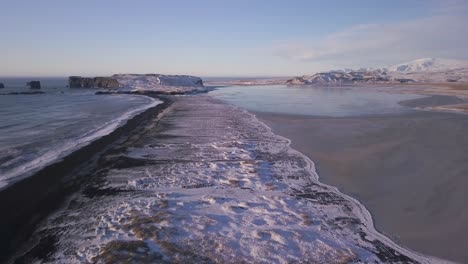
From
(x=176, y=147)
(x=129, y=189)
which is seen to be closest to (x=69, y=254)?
(x=129, y=189)

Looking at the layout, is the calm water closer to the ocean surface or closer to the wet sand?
the wet sand

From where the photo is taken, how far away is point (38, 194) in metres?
9.63

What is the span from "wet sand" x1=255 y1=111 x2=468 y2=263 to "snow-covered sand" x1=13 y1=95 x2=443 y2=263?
60 cm

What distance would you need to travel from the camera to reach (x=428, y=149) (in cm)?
1512

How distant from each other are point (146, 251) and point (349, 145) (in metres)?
11.9

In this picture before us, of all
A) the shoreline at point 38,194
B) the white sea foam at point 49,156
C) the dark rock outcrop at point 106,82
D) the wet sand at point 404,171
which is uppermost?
the dark rock outcrop at point 106,82

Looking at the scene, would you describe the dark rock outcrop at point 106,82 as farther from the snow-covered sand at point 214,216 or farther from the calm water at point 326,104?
the snow-covered sand at point 214,216

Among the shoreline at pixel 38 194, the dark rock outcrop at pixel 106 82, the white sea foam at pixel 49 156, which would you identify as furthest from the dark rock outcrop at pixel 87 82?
the shoreline at pixel 38 194

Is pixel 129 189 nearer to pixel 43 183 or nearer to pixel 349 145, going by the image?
pixel 43 183

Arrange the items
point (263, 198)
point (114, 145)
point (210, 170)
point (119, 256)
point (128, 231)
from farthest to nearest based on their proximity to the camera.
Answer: point (114, 145) < point (210, 170) < point (263, 198) < point (128, 231) < point (119, 256)

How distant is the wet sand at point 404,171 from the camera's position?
298 inches

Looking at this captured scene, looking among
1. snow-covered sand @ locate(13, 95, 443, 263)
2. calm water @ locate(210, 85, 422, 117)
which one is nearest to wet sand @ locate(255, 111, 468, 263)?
snow-covered sand @ locate(13, 95, 443, 263)

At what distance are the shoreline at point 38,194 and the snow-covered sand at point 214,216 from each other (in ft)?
1.24

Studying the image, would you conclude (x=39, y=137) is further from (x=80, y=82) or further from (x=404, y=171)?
(x=80, y=82)
